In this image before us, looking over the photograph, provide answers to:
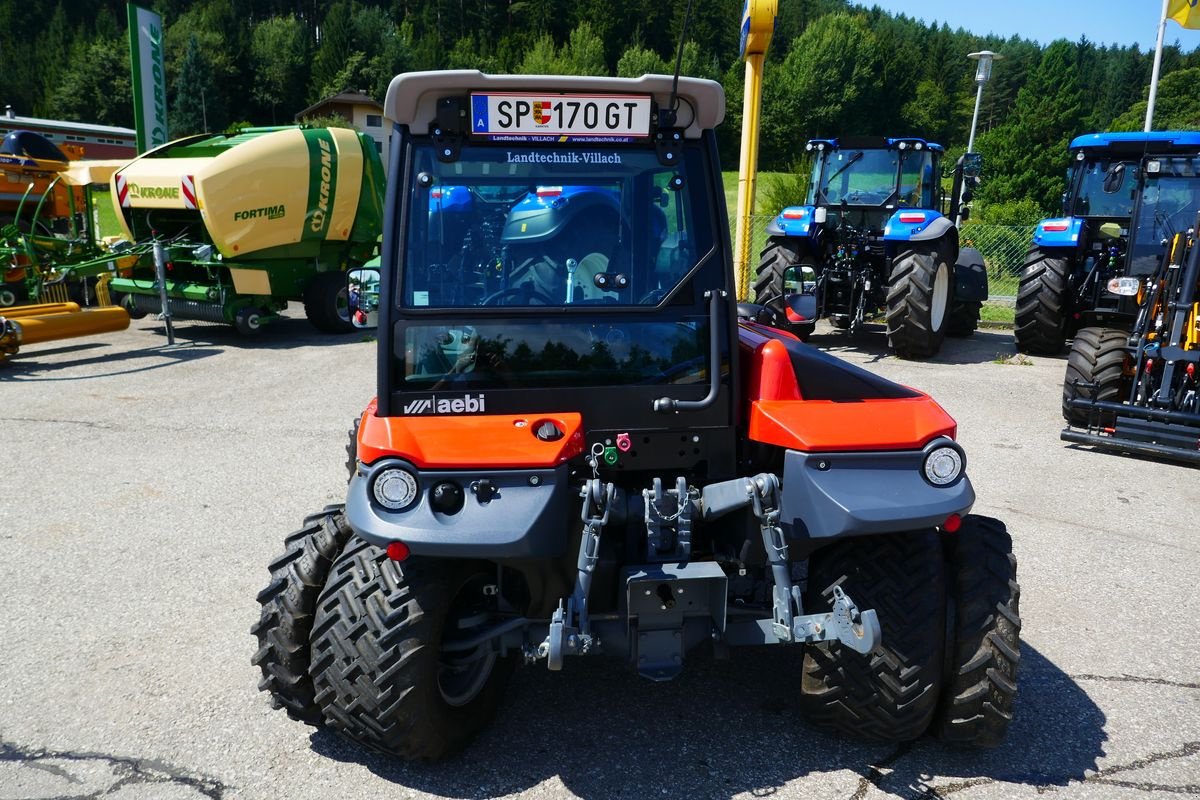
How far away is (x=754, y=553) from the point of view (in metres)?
2.82

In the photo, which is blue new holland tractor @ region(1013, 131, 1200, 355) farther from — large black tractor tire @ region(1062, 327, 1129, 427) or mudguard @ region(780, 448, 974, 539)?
mudguard @ region(780, 448, 974, 539)

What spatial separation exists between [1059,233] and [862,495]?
29.7ft

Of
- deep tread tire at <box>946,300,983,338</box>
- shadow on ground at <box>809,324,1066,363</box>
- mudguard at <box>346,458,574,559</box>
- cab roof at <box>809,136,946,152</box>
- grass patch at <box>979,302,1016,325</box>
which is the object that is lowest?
shadow on ground at <box>809,324,1066,363</box>

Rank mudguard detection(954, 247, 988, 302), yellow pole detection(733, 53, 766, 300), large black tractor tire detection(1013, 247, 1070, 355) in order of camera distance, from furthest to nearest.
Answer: mudguard detection(954, 247, 988, 302) < yellow pole detection(733, 53, 766, 300) < large black tractor tire detection(1013, 247, 1070, 355)

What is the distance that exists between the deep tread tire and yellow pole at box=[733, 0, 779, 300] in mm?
2840

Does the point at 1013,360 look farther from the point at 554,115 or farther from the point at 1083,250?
the point at 554,115

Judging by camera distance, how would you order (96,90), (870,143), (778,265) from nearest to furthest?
1. (778,265)
2. (870,143)
3. (96,90)

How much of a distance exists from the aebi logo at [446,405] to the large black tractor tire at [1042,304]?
9.39 metres

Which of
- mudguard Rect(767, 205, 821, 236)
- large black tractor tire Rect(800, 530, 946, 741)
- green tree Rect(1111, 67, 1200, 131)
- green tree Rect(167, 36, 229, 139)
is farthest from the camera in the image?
green tree Rect(167, 36, 229, 139)

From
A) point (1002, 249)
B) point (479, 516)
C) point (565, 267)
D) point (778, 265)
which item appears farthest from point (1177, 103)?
point (479, 516)

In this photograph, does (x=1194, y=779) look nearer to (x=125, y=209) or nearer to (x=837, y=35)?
(x=125, y=209)

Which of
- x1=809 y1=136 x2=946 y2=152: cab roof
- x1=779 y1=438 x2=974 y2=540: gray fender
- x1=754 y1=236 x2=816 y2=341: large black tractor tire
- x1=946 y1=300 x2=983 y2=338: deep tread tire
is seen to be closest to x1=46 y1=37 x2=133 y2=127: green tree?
x1=809 y1=136 x2=946 y2=152: cab roof

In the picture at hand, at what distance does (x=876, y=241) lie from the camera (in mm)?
10844

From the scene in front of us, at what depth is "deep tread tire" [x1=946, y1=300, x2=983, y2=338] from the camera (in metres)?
11.6
